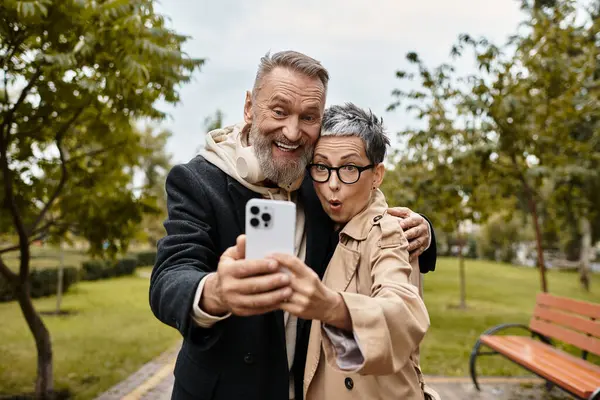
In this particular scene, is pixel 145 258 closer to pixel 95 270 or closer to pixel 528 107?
pixel 95 270

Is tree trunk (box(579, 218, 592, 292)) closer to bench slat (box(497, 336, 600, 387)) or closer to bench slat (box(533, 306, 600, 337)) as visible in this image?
bench slat (box(533, 306, 600, 337))

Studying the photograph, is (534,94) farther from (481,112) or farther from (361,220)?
(361,220)

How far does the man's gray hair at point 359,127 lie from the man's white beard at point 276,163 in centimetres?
12

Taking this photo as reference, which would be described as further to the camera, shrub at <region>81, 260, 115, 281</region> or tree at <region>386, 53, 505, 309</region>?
shrub at <region>81, 260, 115, 281</region>

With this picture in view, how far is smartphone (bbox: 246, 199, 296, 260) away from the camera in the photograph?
110 cm

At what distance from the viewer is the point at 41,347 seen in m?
5.60

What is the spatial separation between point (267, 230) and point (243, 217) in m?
0.72

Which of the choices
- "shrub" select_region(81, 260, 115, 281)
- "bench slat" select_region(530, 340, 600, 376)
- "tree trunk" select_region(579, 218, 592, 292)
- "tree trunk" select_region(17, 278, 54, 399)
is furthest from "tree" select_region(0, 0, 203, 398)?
"tree trunk" select_region(579, 218, 592, 292)

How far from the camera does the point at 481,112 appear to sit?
689cm

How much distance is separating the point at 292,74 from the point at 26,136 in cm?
434

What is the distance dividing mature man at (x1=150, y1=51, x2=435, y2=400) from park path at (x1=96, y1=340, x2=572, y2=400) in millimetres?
4825

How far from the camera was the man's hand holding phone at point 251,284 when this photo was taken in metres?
1.06

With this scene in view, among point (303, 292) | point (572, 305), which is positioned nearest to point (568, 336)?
point (572, 305)

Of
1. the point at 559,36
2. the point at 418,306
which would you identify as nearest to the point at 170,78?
the point at 418,306
